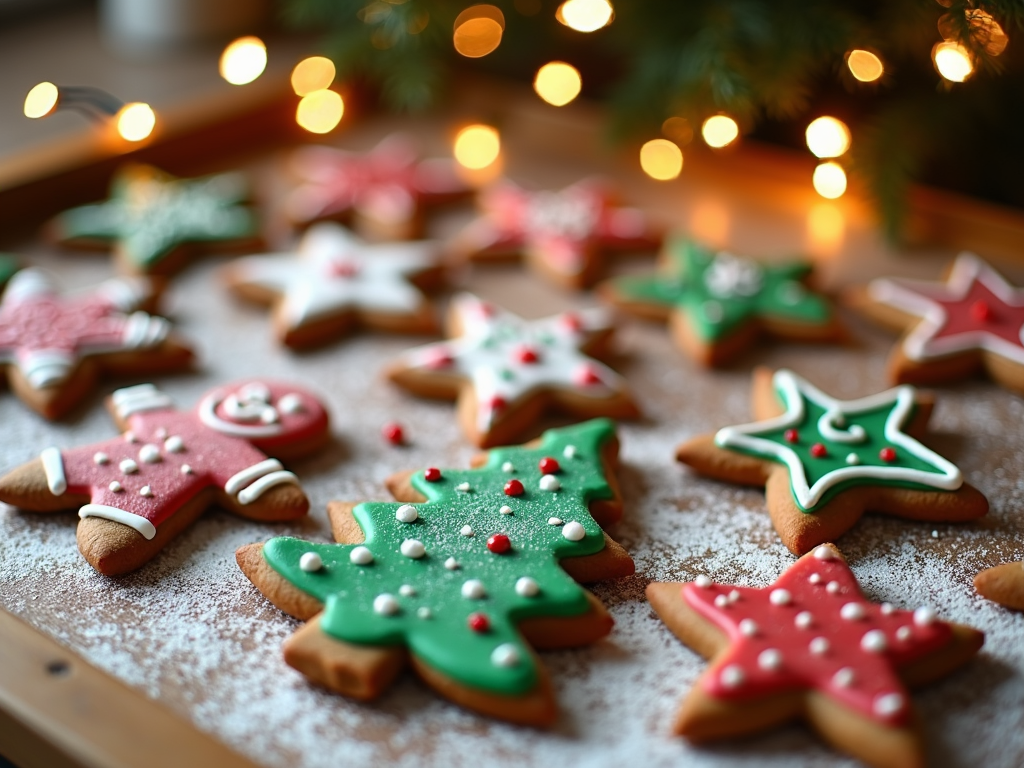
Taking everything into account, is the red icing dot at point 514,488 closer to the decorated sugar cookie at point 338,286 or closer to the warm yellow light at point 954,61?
the decorated sugar cookie at point 338,286

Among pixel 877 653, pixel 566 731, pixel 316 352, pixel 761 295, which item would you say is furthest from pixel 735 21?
pixel 566 731

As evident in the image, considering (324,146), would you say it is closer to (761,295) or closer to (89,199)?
(89,199)

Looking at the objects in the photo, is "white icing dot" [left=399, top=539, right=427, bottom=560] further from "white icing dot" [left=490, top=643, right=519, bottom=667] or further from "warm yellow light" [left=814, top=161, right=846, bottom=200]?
"warm yellow light" [left=814, top=161, right=846, bottom=200]

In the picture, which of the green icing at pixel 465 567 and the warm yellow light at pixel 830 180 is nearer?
the green icing at pixel 465 567

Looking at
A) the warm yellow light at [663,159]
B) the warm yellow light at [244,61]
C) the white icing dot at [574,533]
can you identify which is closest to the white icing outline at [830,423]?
the white icing dot at [574,533]

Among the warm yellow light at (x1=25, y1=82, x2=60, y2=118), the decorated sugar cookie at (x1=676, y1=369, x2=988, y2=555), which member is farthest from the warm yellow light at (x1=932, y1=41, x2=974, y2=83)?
the warm yellow light at (x1=25, y1=82, x2=60, y2=118)
